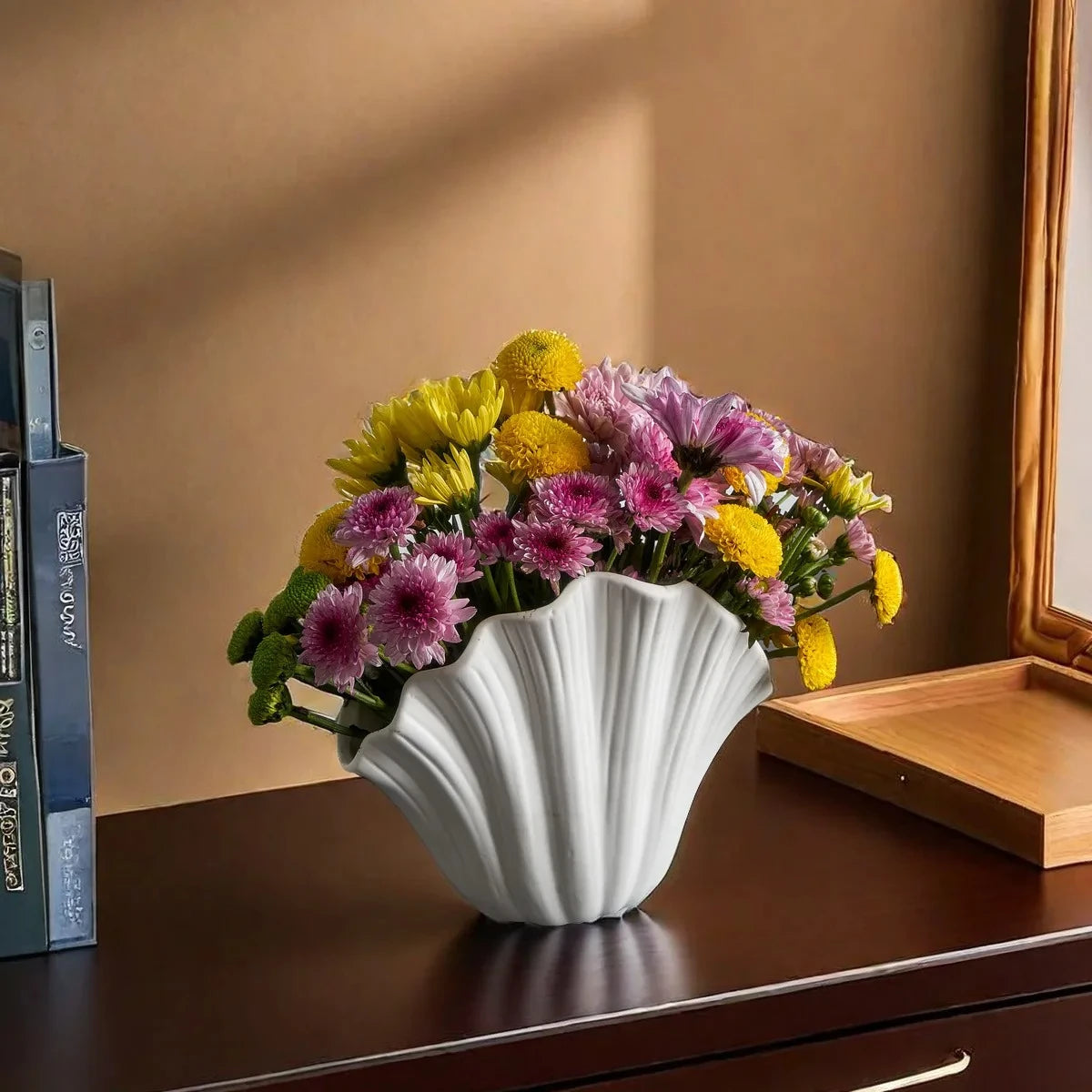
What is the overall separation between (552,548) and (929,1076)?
1.35 feet

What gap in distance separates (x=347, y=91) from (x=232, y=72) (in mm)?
99

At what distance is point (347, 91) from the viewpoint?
4.21ft

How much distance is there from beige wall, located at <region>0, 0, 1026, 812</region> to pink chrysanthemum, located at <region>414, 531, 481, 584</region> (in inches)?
17.9

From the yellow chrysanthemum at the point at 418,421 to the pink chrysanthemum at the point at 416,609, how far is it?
3.4 inches

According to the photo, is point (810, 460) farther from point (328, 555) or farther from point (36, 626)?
point (36, 626)

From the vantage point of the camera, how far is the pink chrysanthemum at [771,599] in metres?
0.95

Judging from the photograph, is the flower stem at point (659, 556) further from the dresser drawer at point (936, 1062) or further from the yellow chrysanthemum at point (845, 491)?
the dresser drawer at point (936, 1062)

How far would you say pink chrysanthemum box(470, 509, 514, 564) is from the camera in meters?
0.90

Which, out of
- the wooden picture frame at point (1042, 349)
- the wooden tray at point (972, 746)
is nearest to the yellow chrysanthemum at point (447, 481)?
the wooden tray at point (972, 746)

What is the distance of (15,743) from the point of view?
3.07 ft

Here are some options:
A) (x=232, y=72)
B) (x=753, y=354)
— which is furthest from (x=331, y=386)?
(x=753, y=354)

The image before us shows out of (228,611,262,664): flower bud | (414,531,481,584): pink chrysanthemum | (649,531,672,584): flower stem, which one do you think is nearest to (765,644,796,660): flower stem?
(649,531,672,584): flower stem

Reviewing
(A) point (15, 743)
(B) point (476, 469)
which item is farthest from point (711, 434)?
(A) point (15, 743)

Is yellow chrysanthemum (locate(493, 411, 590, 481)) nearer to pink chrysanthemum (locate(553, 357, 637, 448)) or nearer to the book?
pink chrysanthemum (locate(553, 357, 637, 448))
